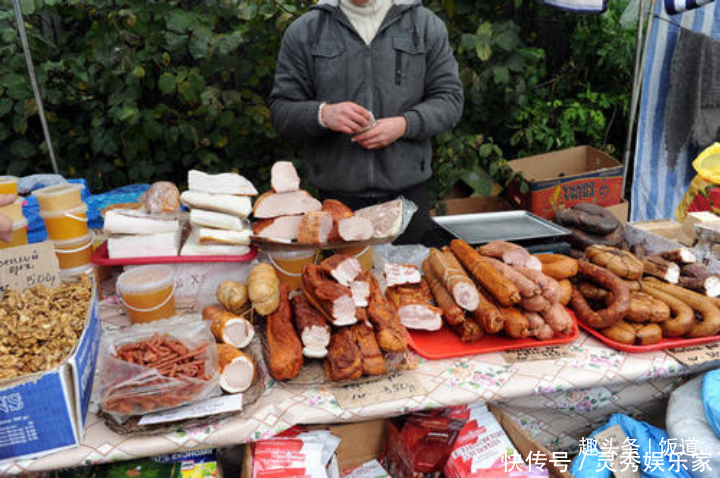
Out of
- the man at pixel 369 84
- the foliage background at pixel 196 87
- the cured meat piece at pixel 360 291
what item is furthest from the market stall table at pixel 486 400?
the foliage background at pixel 196 87

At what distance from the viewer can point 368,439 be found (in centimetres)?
195

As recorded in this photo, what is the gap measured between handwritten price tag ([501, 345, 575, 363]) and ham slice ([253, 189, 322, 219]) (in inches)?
39.5

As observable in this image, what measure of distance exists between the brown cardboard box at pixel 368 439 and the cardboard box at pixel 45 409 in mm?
808

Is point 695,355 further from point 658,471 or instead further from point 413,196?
point 413,196

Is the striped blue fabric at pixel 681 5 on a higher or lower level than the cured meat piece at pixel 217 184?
higher

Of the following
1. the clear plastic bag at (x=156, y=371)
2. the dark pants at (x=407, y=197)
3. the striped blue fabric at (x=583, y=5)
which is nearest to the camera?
the clear plastic bag at (x=156, y=371)

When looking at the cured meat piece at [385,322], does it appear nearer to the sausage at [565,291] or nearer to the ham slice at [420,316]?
the ham slice at [420,316]

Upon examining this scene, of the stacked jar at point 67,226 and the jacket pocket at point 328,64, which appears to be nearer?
the stacked jar at point 67,226

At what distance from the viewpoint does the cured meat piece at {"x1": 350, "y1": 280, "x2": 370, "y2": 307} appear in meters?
1.84

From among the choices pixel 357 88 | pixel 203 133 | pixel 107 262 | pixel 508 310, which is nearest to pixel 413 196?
pixel 357 88

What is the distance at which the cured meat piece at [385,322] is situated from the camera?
1.74 meters

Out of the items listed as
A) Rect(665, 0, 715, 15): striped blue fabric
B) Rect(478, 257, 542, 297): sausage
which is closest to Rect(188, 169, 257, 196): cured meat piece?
Rect(478, 257, 542, 297): sausage

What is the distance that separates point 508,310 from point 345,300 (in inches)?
27.3

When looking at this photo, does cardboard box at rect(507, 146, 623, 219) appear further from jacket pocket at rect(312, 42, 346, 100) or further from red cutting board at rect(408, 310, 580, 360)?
red cutting board at rect(408, 310, 580, 360)
